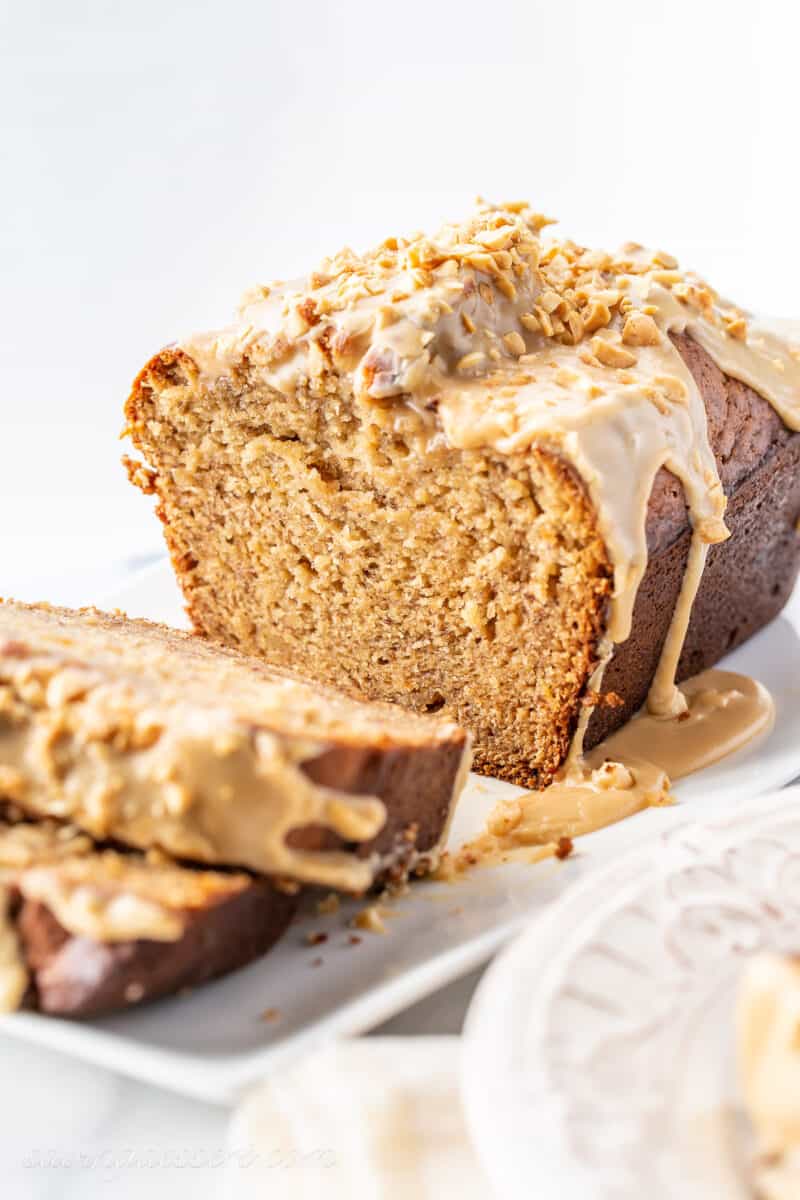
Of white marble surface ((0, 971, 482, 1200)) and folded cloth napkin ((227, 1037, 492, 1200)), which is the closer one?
folded cloth napkin ((227, 1037, 492, 1200))

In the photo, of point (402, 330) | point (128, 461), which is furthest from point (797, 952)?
point (128, 461)

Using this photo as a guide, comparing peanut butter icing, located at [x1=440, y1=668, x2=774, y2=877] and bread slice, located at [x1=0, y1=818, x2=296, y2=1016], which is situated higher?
bread slice, located at [x1=0, y1=818, x2=296, y2=1016]

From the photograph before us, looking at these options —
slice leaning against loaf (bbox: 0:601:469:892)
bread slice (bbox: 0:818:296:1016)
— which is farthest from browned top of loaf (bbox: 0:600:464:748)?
bread slice (bbox: 0:818:296:1016)

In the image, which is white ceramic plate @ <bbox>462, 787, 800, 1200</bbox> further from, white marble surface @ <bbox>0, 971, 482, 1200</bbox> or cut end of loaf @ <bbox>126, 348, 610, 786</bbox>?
cut end of loaf @ <bbox>126, 348, 610, 786</bbox>

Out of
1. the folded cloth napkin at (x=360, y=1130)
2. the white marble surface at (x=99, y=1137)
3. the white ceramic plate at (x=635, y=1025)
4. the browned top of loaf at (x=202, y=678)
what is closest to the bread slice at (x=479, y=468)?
the browned top of loaf at (x=202, y=678)

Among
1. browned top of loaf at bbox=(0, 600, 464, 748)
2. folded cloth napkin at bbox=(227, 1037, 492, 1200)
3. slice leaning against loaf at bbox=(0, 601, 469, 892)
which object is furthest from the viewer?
browned top of loaf at bbox=(0, 600, 464, 748)

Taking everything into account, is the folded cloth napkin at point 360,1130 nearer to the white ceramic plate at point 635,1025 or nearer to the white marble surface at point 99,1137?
the white marble surface at point 99,1137

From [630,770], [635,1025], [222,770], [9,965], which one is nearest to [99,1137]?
[9,965]

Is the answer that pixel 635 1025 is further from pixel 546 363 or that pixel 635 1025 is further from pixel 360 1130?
pixel 546 363
